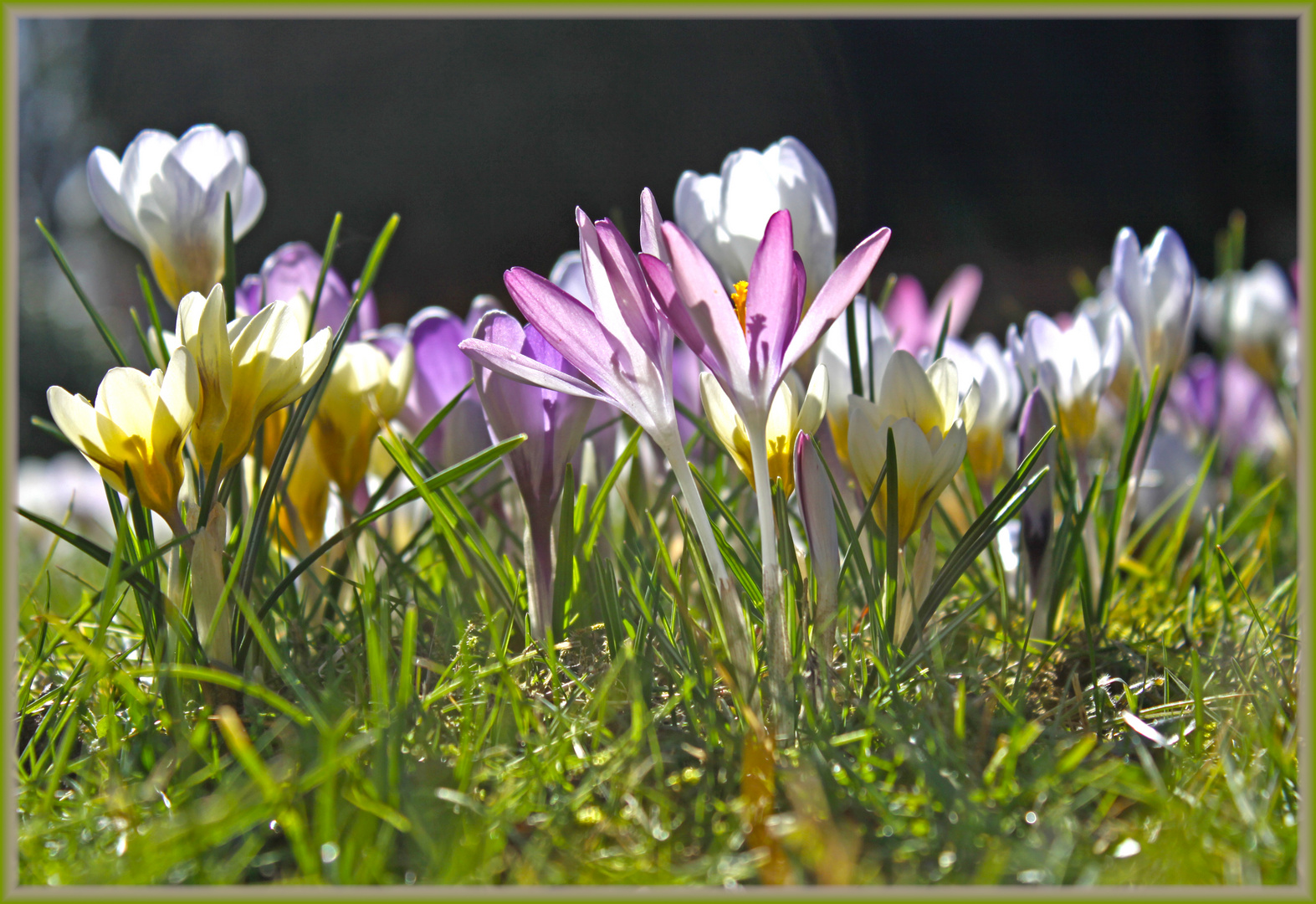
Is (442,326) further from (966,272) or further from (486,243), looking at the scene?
(486,243)

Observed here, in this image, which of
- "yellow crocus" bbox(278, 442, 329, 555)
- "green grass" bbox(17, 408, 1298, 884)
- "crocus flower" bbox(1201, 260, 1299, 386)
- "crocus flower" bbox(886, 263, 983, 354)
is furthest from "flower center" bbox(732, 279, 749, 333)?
"crocus flower" bbox(1201, 260, 1299, 386)

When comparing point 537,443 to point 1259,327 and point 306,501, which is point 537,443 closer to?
point 306,501

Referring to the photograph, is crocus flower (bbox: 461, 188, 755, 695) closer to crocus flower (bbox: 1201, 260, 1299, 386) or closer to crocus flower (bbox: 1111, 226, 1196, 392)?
crocus flower (bbox: 1111, 226, 1196, 392)

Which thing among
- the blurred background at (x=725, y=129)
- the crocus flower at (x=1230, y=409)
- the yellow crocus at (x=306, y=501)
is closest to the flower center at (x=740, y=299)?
the yellow crocus at (x=306, y=501)

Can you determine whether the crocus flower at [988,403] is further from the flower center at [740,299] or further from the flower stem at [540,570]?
the flower stem at [540,570]

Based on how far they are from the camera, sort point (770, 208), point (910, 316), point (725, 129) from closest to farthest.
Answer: point (770, 208) < point (910, 316) < point (725, 129)

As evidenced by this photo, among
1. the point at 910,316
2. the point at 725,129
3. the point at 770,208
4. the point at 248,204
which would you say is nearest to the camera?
the point at 770,208

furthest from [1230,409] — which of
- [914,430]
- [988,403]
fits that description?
[914,430]

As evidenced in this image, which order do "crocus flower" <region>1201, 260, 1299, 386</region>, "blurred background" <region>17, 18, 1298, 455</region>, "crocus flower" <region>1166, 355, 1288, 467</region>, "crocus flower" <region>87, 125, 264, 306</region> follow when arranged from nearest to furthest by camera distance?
"crocus flower" <region>87, 125, 264, 306</region>, "crocus flower" <region>1166, 355, 1288, 467</region>, "crocus flower" <region>1201, 260, 1299, 386</region>, "blurred background" <region>17, 18, 1298, 455</region>
